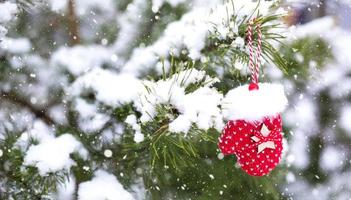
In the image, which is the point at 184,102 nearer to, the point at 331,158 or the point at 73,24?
the point at 73,24

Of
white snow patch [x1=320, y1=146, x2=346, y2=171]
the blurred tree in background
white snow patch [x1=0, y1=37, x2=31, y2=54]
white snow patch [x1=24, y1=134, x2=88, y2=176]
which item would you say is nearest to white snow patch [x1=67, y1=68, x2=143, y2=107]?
the blurred tree in background

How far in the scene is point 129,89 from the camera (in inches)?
33.5

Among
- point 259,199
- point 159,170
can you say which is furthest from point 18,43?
point 259,199

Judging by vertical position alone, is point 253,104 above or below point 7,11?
below

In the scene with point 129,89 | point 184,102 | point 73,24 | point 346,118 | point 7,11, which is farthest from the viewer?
point 346,118

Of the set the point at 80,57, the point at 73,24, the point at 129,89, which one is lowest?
the point at 129,89

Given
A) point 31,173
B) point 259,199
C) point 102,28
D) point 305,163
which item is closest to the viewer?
point 31,173

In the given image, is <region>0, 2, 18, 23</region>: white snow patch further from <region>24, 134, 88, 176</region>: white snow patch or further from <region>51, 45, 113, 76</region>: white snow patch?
<region>24, 134, 88, 176</region>: white snow patch

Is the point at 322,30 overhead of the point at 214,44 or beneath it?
overhead

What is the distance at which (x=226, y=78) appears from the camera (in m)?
1.05

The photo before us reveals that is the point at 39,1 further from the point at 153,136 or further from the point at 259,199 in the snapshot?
the point at 259,199

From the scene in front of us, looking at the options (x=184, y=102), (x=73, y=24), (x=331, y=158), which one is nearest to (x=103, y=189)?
(x=184, y=102)

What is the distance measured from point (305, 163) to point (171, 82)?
1151 mm

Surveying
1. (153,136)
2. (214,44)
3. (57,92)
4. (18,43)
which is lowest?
(153,136)
